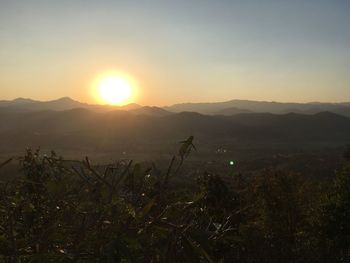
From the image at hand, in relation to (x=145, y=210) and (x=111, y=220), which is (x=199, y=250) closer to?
(x=145, y=210)

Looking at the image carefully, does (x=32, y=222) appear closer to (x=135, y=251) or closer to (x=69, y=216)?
(x=69, y=216)

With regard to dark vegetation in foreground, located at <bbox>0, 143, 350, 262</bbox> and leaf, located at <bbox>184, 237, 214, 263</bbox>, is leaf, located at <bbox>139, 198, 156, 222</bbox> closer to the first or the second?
dark vegetation in foreground, located at <bbox>0, 143, 350, 262</bbox>

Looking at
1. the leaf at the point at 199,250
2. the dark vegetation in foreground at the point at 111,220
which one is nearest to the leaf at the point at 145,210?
the dark vegetation in foreground at the point at 111,220

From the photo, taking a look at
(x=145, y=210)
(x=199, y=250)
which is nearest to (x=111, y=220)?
(x=145, y=210)

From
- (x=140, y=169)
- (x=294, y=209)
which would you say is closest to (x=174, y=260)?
(x=140, y=169)

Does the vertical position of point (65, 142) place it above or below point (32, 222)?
below

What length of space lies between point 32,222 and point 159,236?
0.67m

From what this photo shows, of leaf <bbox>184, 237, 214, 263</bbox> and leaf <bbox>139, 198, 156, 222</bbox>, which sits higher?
leaf <bbox>139, 198, 156, 222</bbox>

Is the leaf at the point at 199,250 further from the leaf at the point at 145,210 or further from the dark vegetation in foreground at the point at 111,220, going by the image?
the leaf at the point at 145,210

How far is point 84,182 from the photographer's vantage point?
2.05 m

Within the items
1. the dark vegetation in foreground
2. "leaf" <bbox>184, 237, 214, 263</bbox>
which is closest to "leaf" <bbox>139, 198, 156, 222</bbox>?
the dark vegetation in foreground

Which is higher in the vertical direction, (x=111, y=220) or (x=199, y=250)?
(x=111, y=220)

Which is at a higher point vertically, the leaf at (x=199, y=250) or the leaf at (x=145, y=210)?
the leaf at (x=145, y=210)

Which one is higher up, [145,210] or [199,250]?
[145,210]
